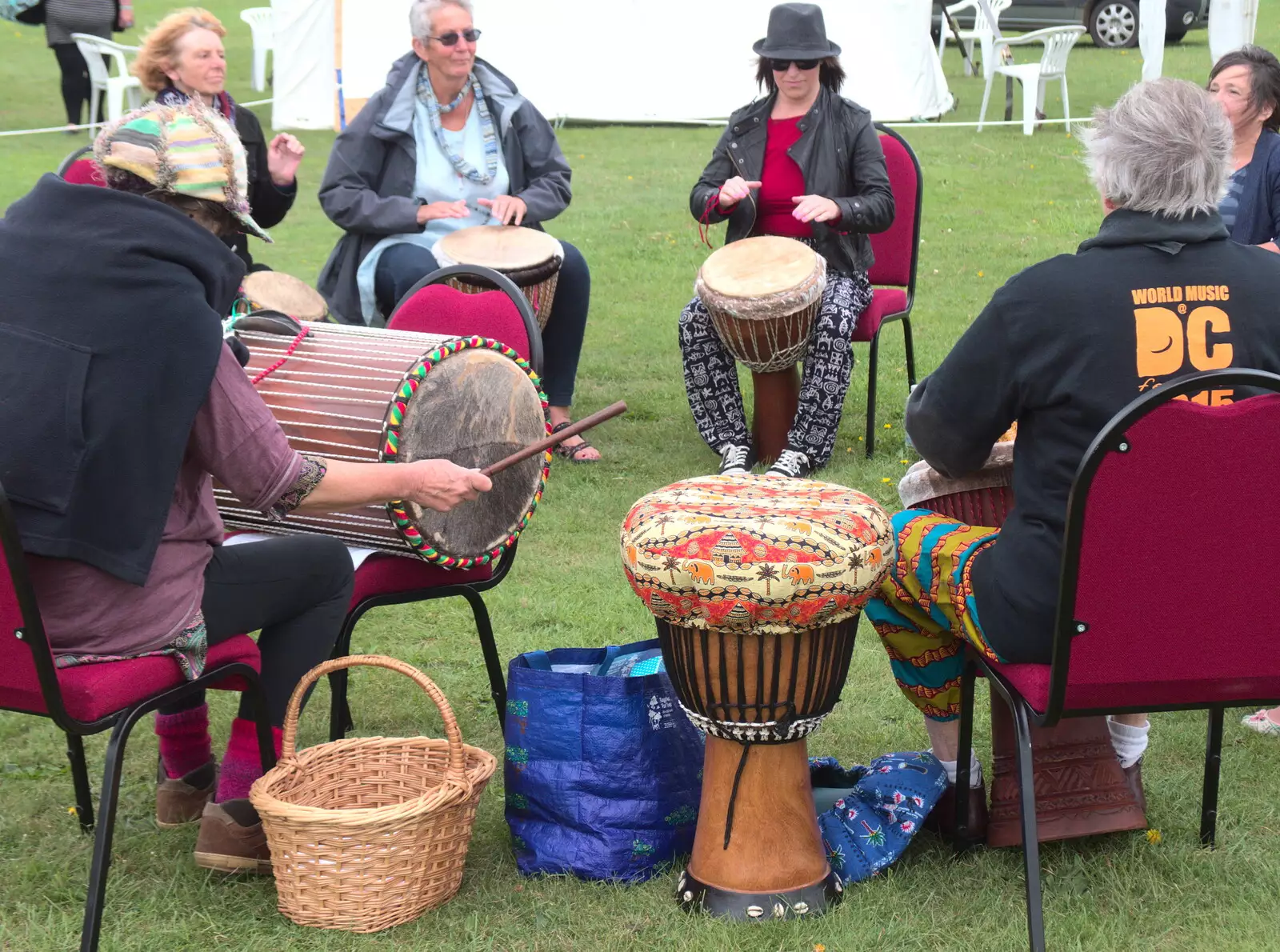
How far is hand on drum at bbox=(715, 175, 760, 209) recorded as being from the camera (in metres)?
5.08

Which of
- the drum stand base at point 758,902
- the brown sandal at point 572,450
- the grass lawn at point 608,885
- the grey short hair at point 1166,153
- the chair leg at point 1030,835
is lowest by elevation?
the brown sandal at point 572,450

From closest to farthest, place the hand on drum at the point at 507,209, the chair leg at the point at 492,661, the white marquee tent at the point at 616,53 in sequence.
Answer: the chair leg at the point at 492,661
the hand on drum at the point at 507,209
the white marquee tent at the point at 616,53

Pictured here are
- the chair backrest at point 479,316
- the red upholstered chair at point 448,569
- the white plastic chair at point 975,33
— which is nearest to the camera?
the red upholstered chair at point 448,569

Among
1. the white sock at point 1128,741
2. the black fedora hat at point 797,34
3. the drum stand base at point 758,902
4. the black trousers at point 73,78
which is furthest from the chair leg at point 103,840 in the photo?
the black trousers at point 73,78

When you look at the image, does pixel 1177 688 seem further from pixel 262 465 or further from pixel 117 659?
pixel 117 659

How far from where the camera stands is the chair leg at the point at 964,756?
271 centimetres

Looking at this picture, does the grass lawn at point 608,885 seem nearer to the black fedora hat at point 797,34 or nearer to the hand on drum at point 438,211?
the hand on drum at point 438,211

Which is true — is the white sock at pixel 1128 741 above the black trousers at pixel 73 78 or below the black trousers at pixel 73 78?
below

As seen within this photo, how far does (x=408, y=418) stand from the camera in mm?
2889

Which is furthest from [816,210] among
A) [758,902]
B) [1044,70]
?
[1044,70]

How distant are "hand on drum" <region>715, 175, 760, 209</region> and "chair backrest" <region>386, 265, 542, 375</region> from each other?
1.73 metres

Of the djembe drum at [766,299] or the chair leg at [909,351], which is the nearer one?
the djembe drum at [766,299]

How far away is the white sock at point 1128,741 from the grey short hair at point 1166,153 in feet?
3.44

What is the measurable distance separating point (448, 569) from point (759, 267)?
2.28m
